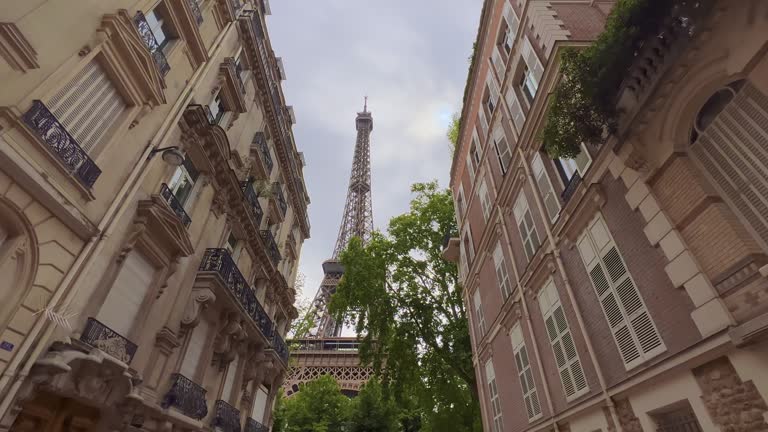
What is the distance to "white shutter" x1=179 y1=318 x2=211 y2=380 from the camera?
11.1m

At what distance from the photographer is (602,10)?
36.6 feet

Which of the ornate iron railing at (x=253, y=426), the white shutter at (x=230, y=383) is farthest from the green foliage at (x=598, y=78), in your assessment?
the ornate iron railing at (x=253, y=426)

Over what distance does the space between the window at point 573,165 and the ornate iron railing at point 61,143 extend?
1030cm

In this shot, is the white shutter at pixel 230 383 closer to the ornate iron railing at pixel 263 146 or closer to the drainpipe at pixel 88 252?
the drainpipe at pixel 88 252

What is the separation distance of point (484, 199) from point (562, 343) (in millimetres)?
8176

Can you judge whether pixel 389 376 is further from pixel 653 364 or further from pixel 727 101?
pixel 727 101

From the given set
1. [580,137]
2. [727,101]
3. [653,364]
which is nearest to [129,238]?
[580,137]

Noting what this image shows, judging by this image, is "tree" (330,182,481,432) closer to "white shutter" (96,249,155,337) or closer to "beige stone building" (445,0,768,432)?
"beige stone building" (445,0,768,432)

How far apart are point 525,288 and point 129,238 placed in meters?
10.7

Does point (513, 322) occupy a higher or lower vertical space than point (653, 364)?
higher

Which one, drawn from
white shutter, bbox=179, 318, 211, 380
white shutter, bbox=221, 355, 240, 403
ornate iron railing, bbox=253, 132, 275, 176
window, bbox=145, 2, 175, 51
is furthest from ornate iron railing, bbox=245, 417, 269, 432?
window, bbox=145, 2, 175, 51

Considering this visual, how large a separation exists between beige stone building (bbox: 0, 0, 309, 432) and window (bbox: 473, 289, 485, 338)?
9054mm

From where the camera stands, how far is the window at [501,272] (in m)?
13.3

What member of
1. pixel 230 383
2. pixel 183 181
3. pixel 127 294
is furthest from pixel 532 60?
pixel 230 383
